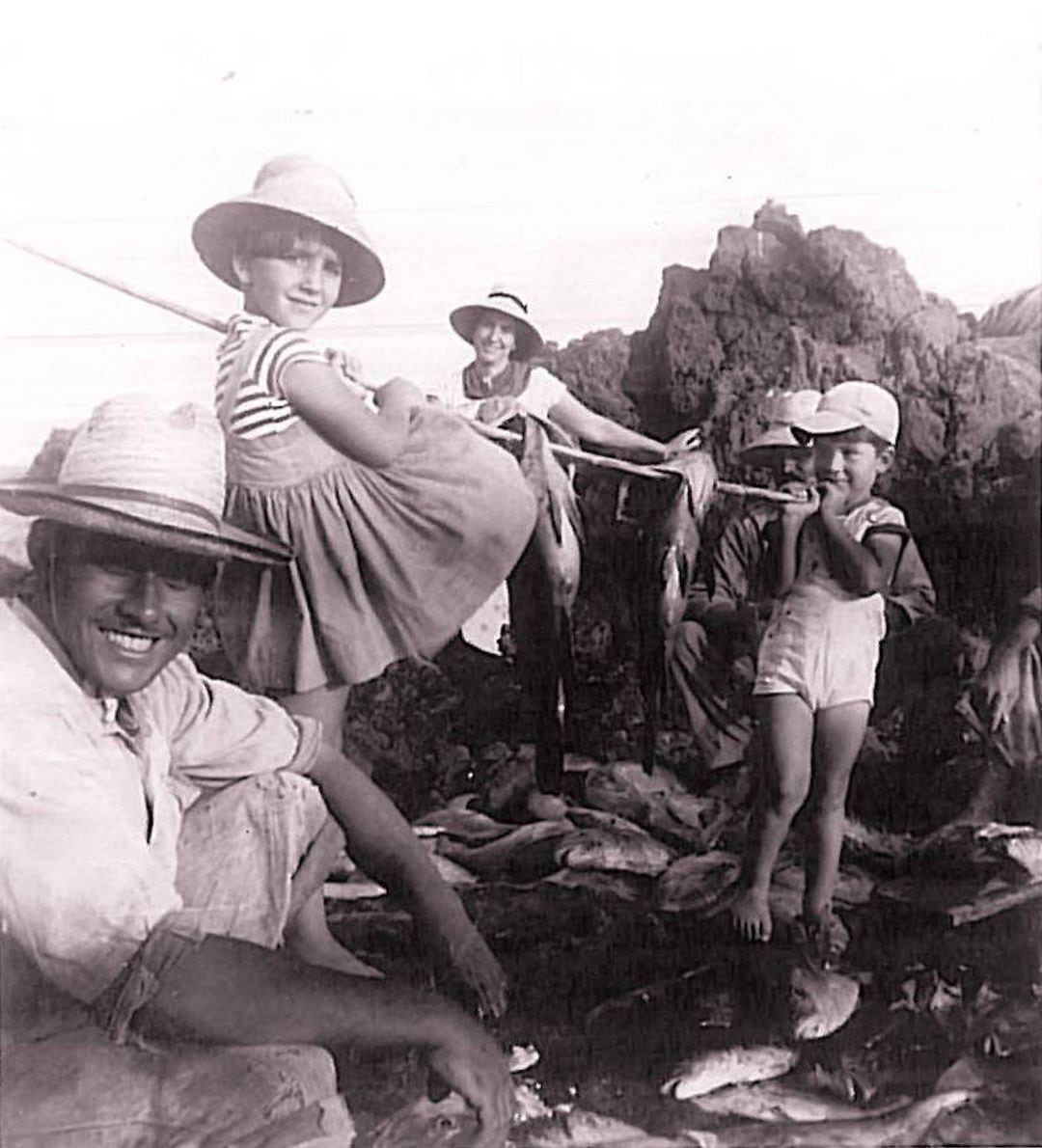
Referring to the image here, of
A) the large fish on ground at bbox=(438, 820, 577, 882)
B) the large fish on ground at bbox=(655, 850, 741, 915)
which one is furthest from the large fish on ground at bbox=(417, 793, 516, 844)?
the large fish on ground at bbox=(655, 850, 741, 915)

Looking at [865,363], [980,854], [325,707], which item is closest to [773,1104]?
[980,854]

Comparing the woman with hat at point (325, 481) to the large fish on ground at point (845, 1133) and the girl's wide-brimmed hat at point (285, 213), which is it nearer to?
the girl's wide-brimmed hat at point (285, 213)

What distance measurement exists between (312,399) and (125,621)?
39 cm

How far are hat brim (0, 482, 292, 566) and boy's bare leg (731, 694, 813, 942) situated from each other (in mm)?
760

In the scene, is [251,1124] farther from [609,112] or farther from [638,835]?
[609,112]

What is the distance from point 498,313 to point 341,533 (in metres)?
0.38

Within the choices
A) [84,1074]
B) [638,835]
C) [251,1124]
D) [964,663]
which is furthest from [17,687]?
[964,663]

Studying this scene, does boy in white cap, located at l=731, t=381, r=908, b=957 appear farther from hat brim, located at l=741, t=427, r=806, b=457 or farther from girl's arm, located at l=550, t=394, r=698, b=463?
girl's arm, located at l=550, t=394, r=698, b=463

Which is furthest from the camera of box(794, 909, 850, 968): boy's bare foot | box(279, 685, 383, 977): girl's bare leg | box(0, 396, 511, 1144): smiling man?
box(794, 909, 850, 968): boy's bare foot

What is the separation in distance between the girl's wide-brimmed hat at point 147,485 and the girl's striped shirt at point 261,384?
4cm

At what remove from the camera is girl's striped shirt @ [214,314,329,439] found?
210 centimetres

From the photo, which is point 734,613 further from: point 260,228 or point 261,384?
point 260,228

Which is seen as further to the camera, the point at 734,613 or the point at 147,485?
the point at 734,613

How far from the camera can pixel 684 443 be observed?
2207mm
